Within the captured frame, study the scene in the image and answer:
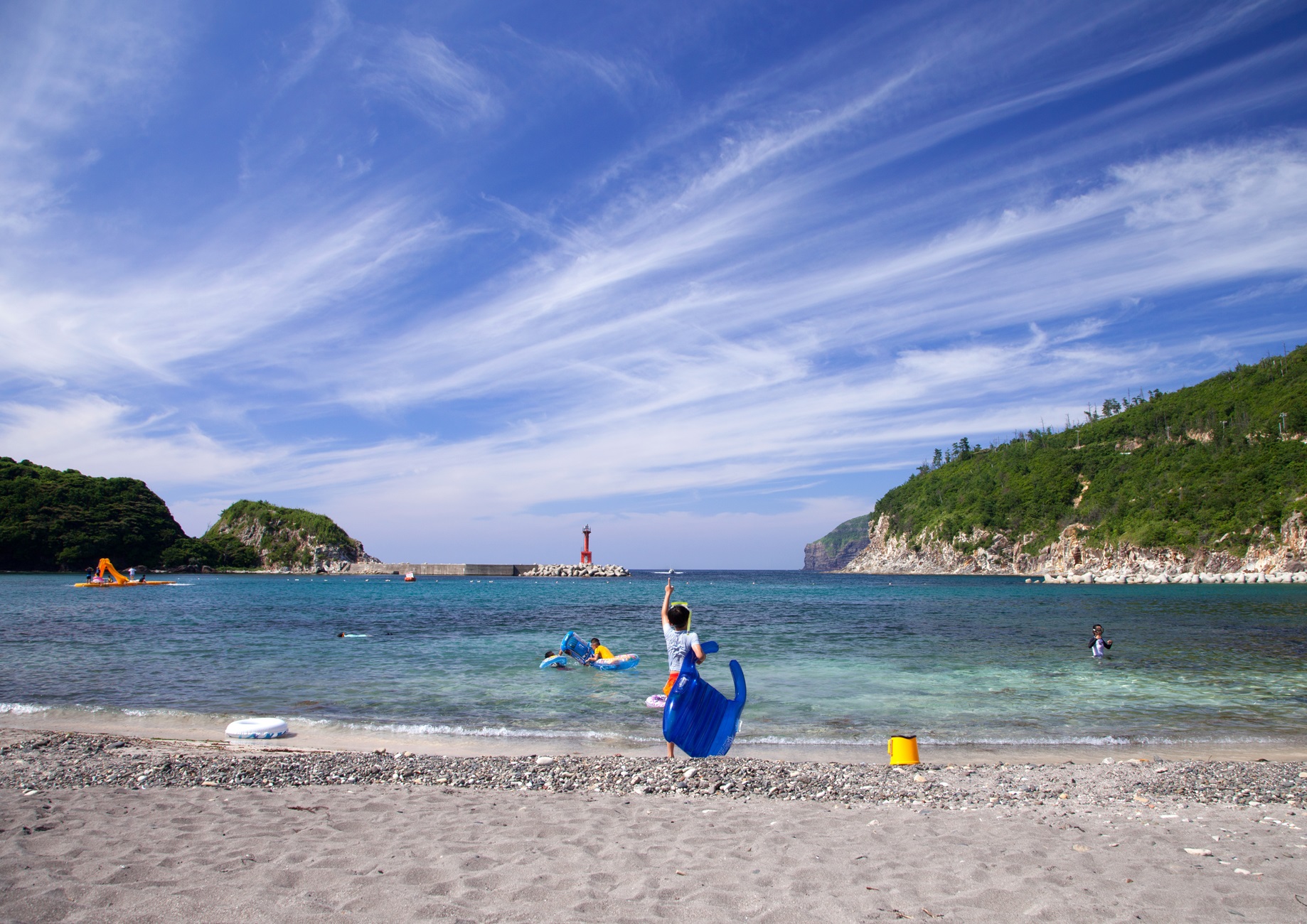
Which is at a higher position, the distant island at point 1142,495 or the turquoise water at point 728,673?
the distant island at point 1142,495

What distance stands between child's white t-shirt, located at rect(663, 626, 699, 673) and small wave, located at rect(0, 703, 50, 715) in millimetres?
12385

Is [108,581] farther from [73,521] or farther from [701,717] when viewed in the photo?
[701,717]

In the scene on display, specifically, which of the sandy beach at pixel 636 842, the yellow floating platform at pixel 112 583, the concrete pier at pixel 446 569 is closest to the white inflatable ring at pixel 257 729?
the sandy beach at pixel 636 842

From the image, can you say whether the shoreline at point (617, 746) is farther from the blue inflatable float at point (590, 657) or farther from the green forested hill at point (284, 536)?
the green forested hill at point (284, 536)

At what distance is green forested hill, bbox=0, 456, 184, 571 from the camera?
10262 cm

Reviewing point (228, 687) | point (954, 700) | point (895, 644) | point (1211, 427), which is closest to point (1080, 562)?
point (1211, 427)

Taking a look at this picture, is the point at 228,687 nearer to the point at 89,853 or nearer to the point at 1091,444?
the point at 89,853

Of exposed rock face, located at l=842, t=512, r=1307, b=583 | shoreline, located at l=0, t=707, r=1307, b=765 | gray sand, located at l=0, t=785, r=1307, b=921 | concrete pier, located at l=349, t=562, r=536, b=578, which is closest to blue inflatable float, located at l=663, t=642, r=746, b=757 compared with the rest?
shoreline, located at l=0, t=707, r=1307, b=765

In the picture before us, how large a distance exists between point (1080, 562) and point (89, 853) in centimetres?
13715

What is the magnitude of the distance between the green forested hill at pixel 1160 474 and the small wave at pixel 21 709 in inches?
4555

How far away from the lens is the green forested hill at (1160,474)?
96.9 metres

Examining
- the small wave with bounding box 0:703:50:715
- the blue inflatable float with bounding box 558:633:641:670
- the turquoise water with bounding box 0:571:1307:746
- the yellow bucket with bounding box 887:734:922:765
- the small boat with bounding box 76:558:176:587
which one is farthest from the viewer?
the small boat with bounding box 76:558:176:587

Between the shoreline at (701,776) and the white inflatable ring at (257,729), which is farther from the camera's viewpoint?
the white inflatable ring at (257,729)

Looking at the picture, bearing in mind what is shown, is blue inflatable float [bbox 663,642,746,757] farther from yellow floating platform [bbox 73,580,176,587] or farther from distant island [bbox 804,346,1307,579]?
distant island [bbox 804,346,1307,579]
